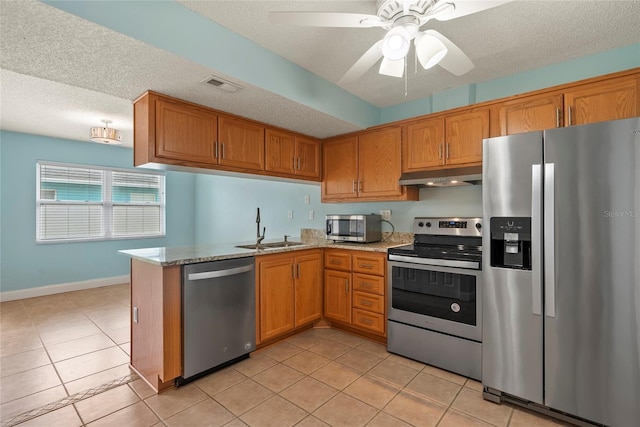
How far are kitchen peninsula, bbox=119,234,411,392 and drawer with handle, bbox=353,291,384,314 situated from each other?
56mm

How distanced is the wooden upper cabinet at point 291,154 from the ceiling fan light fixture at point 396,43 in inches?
70.6

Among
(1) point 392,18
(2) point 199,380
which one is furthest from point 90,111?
(1) point 392,18

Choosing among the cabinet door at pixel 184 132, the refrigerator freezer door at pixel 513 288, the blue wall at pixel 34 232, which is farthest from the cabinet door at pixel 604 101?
the blue wall at pixel 34 232

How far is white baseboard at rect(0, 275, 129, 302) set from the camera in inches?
166

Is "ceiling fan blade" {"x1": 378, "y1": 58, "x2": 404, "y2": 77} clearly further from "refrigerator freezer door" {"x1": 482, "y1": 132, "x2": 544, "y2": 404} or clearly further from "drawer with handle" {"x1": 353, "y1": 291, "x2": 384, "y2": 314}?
"drawer with handle" {"x1": 353, "y1": 291, "x2": 384, "y2": 314}

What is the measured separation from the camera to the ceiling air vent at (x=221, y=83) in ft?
6.88

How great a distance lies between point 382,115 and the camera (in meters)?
3.54

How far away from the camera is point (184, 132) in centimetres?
247

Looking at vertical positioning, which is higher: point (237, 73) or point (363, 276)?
point (237, 73)

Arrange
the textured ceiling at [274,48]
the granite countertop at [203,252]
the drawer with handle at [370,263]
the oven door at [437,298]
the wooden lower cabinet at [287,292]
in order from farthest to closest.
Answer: the drawer with handle at [370,263] < the wooden lower cabinet at [287,292] < the oven door at [437,298] < the granite countertop at [203,252] < the textured ceiling at [274,48]

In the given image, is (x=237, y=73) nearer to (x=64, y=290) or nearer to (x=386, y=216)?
(x=386, y=216)

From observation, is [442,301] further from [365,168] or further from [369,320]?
[365,168]

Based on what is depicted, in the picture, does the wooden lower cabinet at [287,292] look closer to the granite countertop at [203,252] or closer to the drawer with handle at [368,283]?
the granite countertop at [203,252]

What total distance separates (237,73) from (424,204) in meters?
2.23
